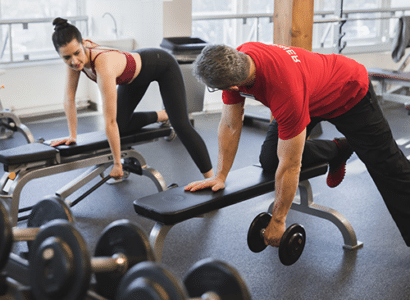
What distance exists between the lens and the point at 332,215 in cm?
237

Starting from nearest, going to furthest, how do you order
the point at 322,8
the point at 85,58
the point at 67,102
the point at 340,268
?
the point at 340,268 < the point at 85,58 < the point at 67,102 < the point at 322,8

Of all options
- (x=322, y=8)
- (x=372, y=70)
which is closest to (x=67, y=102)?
(x=372, y=70)

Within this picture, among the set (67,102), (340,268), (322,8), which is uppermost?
(322,8)

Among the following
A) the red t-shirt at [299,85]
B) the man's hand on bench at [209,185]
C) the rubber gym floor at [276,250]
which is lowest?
the rubber gym floor at [276,250]

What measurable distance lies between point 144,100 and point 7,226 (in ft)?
13.6

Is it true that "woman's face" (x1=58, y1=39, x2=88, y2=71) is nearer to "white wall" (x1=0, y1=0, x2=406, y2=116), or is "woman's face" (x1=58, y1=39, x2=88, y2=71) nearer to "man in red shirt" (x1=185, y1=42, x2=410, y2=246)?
"man in red shirt" (x1=185, y1=42, x2=410, y2=246)

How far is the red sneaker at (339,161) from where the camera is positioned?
2.39 metres

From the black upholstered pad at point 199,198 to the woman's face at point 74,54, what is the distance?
818 mm

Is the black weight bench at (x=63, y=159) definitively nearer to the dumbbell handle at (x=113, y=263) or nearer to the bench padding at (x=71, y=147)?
the bench padding at (x=71, y=147)

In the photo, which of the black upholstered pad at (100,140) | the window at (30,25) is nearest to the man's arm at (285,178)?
the black upholstered pad at (100,140)

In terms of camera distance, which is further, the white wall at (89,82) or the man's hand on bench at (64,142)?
the white wall at (89,82)

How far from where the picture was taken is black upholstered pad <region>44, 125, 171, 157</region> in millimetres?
2688

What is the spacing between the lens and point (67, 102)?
2.76 meters

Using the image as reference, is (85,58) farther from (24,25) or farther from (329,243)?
(24,25)
